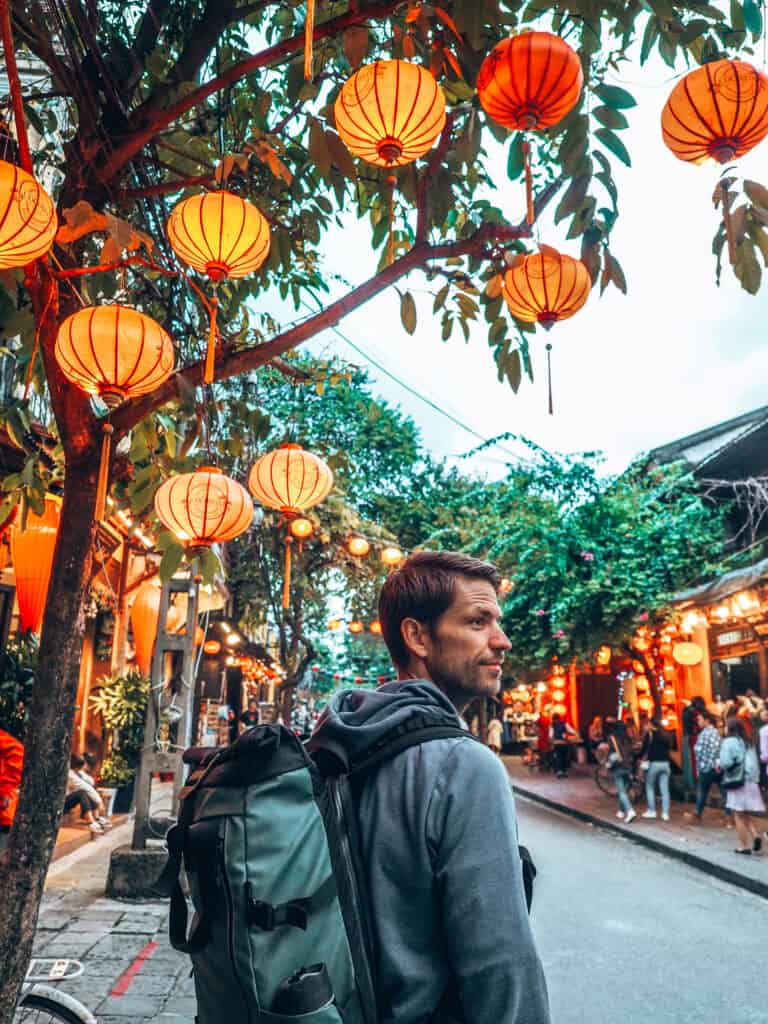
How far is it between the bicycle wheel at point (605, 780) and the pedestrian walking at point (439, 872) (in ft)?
57.4

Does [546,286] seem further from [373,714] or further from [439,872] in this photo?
[439,872]

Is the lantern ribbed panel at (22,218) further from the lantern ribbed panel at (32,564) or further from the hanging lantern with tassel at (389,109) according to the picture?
the lantern ribbed panel at (32,564)

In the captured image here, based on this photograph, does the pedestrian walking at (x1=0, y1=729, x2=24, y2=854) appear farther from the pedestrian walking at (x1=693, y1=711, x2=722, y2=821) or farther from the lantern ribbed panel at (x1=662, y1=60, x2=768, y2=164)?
the pedestrian walking at (x1=693, y1=711, x2=722, y2=821)

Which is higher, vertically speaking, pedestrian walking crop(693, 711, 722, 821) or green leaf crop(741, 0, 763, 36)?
green leaf crop(741, 0, 763, 36)

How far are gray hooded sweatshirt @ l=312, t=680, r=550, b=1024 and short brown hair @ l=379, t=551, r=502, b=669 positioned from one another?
0.29 m

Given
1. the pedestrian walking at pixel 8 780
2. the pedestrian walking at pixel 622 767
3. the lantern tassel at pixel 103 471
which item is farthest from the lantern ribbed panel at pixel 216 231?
the pedestrian walking at pixel 622 767

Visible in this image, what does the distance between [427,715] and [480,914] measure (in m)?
0.36

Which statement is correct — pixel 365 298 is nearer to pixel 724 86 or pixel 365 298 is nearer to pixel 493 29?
pixel 493 29

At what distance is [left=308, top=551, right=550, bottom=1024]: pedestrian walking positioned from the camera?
4.32 feet

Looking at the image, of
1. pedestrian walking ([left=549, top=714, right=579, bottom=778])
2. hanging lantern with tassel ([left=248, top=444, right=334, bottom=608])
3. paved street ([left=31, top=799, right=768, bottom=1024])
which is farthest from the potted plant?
pedestrian walking ([left=549, top=714, right=579, bottom=778])

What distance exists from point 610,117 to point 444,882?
3.00m

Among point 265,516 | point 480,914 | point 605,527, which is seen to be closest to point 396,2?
point 480,914

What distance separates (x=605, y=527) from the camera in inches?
613

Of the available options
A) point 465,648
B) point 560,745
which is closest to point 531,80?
point 465,648
